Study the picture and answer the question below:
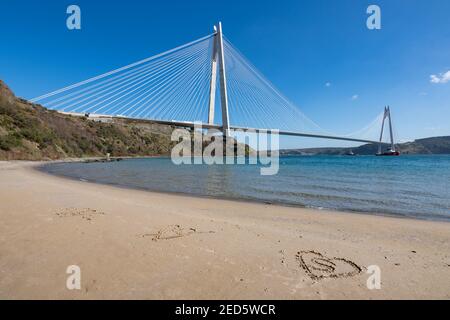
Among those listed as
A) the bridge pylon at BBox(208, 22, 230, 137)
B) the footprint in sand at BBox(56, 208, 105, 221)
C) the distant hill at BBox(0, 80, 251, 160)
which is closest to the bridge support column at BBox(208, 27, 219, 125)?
the bridge pylon at BBox(208, 22, 230, 137)

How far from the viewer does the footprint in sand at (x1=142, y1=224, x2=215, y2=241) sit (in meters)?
3.88

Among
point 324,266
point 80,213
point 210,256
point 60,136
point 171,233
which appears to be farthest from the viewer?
point 60,136

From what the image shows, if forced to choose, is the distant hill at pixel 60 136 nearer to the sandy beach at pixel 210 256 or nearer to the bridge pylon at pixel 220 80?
the bridge pylon at pixel 220 80

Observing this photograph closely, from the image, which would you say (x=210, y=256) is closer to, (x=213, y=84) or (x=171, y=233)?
(x=171, y=233)

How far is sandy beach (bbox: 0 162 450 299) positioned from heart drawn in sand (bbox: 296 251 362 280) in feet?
0.04

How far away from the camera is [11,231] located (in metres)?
3.91

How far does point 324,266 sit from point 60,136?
52.8 m

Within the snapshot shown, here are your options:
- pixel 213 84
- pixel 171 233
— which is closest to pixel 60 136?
pixel 213 84

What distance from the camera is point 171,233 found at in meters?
4.09

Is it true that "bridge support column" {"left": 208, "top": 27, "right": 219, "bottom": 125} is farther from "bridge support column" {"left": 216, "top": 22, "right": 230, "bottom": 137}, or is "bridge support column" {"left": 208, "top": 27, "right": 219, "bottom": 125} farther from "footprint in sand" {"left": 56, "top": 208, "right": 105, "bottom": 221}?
"footprint in sand" {"left": 56, "top": 208, "right": 105, "bottom": 221}
